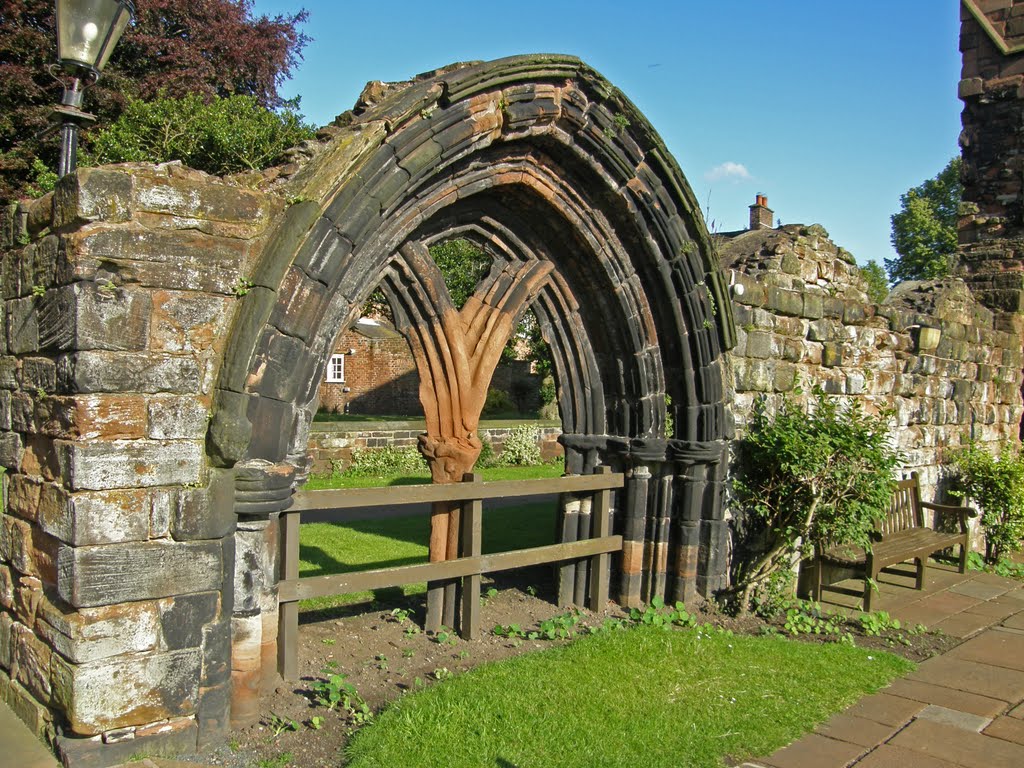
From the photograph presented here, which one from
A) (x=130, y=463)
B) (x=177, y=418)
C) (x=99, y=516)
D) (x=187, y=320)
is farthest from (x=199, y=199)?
(x=99, y=516)

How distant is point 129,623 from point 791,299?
5.63 meters

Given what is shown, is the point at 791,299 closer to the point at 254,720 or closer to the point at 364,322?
the point at 254,720

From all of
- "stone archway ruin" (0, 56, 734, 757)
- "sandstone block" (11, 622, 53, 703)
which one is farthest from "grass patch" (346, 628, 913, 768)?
"sandstone block" (11, 622, 53, 703)

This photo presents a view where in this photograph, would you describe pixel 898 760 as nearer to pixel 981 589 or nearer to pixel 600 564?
pixel 600 564

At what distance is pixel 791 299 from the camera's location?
24.3 feet

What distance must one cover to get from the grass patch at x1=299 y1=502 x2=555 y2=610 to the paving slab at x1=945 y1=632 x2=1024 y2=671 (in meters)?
4.06

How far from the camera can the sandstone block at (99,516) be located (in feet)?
12.1

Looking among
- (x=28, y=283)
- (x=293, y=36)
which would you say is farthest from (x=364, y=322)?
(x=28, y=283)

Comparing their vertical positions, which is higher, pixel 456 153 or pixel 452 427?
pixel 456 153

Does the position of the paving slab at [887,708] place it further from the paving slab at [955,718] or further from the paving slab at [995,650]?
the paving slab at [995,650]

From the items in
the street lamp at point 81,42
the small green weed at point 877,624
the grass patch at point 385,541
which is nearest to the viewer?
the street lamp at point 81,42

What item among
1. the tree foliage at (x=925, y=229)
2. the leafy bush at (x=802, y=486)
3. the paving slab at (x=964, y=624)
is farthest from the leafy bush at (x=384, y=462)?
the tree foliage at (x=925, y=229)

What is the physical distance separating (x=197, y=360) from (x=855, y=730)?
148 inches

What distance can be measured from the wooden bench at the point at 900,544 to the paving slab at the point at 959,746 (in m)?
2.32
